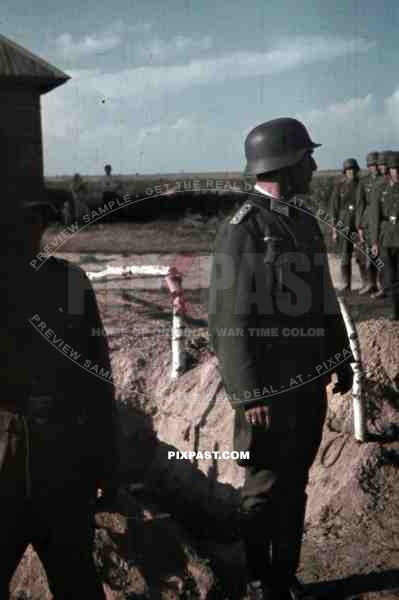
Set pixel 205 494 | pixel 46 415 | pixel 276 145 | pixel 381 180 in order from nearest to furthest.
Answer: pixel 46 415, pixel 276 145, pixel 205 494, pixel 381 180

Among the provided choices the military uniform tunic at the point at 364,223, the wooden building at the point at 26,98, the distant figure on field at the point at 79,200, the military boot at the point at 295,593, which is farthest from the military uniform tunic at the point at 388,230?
the distant figure on field at the point at 79,200

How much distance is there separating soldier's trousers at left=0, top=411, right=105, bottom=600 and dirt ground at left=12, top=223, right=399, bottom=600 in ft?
2.62

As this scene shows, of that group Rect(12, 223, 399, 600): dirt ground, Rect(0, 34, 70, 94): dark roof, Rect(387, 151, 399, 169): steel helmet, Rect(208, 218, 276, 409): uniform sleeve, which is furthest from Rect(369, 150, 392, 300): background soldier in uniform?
Rect(0, 34, 70, 94): dark roof

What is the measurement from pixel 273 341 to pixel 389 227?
19.2 ft

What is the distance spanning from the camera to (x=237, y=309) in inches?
133

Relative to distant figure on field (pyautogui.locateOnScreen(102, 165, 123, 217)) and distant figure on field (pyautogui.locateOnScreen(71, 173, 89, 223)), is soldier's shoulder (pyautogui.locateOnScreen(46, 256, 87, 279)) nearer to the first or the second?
distant figure on field (pyautogui.locateOnScreen(71, 173, 89, 223))

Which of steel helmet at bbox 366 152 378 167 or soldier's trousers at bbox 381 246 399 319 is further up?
steel helmet at bbox 366 152 378 167

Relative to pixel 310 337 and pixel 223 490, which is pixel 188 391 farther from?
pixel 310 337

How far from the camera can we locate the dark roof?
1628 centimetres

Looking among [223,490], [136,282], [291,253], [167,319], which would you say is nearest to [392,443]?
[223,490]

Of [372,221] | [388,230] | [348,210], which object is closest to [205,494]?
[388,230]

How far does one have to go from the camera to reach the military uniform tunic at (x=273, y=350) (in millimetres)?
3383

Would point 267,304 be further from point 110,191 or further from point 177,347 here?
point 110,191

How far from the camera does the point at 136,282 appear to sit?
12117 mm
